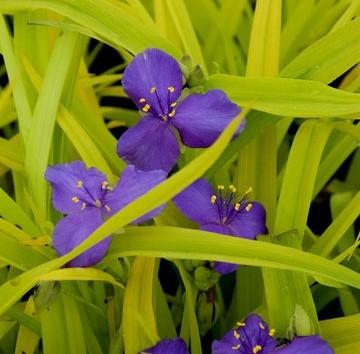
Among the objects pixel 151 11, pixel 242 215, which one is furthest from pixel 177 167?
pixel 151 11

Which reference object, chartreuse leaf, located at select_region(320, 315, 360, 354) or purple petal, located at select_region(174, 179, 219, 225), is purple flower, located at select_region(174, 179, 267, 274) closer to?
purple petal, located at select_region(174, 179, 219, 225)

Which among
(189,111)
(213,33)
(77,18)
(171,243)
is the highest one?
(213,33)

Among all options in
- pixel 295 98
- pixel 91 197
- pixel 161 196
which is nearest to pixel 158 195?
pixel 161 196

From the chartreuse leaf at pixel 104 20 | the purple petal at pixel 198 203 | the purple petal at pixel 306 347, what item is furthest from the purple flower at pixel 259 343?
the chartreuse leaf at pixel 104 20

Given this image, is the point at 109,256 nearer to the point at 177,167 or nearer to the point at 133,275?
the point at 133,275

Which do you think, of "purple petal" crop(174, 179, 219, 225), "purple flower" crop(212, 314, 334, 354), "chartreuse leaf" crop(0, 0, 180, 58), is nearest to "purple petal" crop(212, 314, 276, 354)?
"purple flower" crop(212, 314, 334, 354)

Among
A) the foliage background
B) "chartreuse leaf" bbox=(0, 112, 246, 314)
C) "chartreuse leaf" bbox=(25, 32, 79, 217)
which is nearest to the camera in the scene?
"chartreuse leaf" bbox=(0, 112, 246, 314)

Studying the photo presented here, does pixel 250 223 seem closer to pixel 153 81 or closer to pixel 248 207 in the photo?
pixel 248 207
